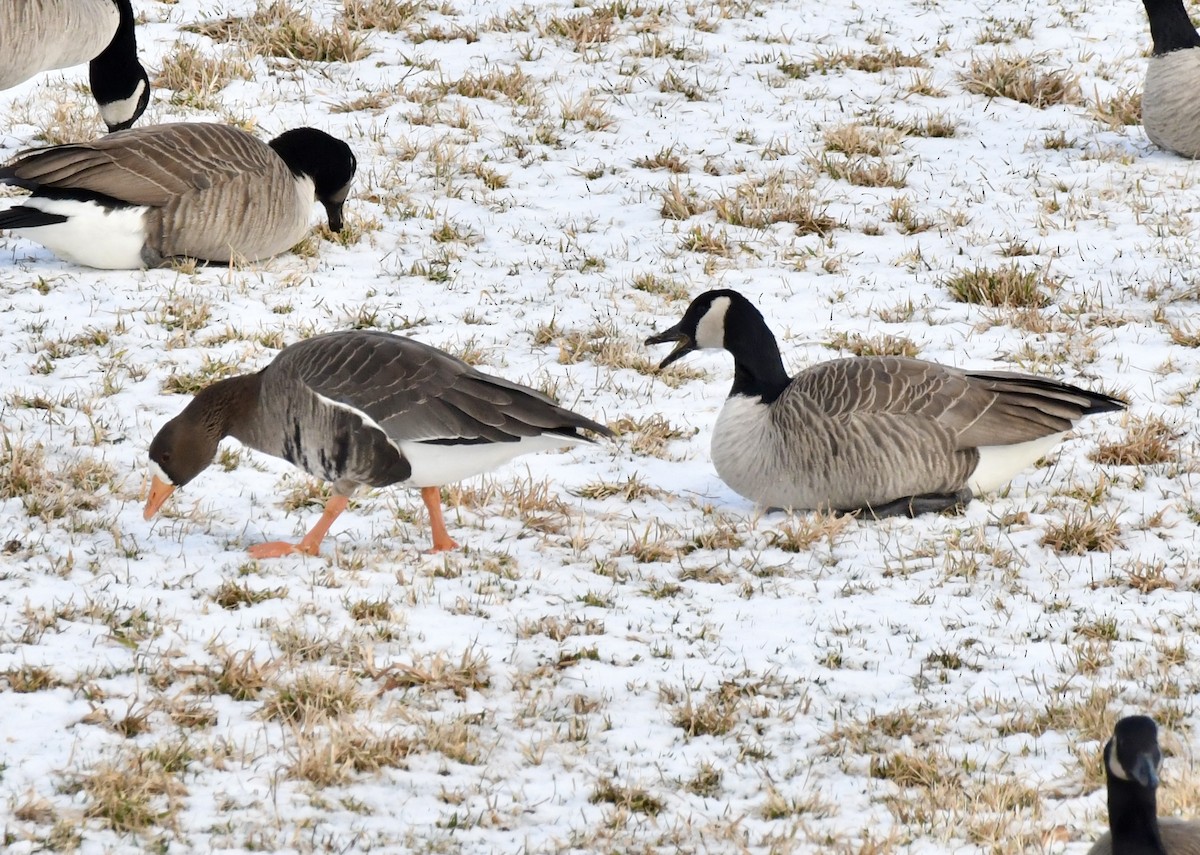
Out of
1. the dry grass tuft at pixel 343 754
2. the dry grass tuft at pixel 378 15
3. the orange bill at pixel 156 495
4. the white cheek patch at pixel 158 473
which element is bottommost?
the dry grass tuft at pixel 343 754

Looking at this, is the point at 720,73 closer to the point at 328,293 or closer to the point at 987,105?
the point at 987,105

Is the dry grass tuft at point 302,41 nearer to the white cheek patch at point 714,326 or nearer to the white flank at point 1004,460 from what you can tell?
the white cheek patch at point 714,326

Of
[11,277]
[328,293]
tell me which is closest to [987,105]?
[328,293]

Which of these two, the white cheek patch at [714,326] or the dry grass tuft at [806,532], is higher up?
the white cheek patch at [714,326]

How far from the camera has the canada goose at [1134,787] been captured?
135 inches

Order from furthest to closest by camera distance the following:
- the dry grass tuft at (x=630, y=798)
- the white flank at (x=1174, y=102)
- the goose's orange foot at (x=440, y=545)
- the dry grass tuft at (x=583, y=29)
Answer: the dry grass tuft at (x=583, y=29) → the white flank at (x=1174, y=102) → the goose's orange foot at (x=440, y=545) → the dry grass tuft at (x=630, y=798)

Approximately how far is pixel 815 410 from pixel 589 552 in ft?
4.09

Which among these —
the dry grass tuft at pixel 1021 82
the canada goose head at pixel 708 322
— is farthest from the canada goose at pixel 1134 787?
the dry grass tuft at pixel 1021 82

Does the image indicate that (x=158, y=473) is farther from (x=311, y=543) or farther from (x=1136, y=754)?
(x=1136, y=754)

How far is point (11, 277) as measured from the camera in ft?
28.0

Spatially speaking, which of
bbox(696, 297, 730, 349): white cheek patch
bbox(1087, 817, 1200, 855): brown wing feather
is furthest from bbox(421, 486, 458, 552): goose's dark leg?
bbox(1087, 817, 1200, 855): brown wing feather

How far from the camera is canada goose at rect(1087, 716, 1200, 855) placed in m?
3.43

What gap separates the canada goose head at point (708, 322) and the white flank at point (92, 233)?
3.33m

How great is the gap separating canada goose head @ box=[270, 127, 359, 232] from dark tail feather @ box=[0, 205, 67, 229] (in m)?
1.46
